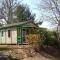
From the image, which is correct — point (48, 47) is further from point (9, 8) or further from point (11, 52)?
point (9, 8)

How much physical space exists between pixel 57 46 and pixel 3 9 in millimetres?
31094

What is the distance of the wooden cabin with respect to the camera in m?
32.6

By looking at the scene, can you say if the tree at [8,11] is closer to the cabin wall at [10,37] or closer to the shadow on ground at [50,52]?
the cabin wall at [10,37]

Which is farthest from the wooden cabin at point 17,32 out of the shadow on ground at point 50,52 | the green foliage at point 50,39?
the shadow on ground at point 50,52

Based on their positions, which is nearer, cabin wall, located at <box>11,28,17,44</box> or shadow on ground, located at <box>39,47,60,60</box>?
shadow on ground, located at <box>39,47,60,60</box>

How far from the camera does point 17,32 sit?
33219 millimetres

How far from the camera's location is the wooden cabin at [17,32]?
107 ft

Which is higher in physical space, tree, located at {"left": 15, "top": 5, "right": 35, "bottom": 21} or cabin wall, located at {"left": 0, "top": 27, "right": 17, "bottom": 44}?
tree, located at {"left": 15, "top": 5, "right": 35, "bottom": 21}

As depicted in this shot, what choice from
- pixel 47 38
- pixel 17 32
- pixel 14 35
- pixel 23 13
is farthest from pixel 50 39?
pixel 23 13

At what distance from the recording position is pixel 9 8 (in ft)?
183

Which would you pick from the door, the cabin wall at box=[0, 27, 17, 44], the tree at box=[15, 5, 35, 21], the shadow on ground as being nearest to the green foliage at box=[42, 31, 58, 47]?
the shadow on ground

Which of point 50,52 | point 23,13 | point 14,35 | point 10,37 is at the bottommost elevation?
point 50,52

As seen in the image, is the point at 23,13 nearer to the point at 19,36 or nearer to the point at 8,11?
the point at 8,11

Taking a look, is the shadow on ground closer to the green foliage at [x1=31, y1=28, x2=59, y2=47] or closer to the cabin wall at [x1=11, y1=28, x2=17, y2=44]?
the green foliage at [x1=31, y1=28, x2=59, y2=47]
